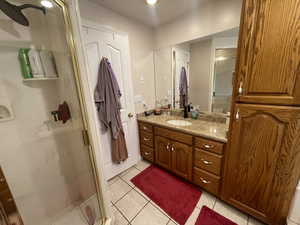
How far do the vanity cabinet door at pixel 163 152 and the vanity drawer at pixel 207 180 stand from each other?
43 cm

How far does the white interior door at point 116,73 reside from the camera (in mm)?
1557

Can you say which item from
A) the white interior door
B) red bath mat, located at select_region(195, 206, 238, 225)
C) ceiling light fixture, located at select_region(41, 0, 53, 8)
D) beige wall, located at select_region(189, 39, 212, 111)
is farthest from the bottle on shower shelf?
red bath mat, located at select_region(195, 206, 238, 225)

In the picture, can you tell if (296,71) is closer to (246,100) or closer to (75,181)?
(246,100)

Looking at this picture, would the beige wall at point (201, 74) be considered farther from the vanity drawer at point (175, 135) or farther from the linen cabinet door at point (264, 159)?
the linen cabinet door at point (264, 159)

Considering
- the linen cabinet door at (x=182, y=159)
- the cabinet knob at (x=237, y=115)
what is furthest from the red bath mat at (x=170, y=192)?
the cabinet knob at (x=237, y=115)

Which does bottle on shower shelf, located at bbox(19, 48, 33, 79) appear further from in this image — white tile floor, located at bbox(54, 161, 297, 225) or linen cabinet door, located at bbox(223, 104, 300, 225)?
linen cabinet door, located at bbox(223, 104, 300, 225)

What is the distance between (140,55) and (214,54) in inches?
45.2

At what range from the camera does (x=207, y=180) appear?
1.48 m

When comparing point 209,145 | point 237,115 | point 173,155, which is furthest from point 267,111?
point 173,155

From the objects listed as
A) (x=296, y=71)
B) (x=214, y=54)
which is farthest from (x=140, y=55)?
(x=296, y=71)

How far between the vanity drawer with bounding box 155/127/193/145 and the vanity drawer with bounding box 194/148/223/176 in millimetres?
Result: 147

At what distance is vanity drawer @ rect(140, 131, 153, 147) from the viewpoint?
2057mm

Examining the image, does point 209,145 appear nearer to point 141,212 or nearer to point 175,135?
point 175,135

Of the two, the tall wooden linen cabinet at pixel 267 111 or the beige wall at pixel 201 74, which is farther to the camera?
the beige wall at pixel 201 74
